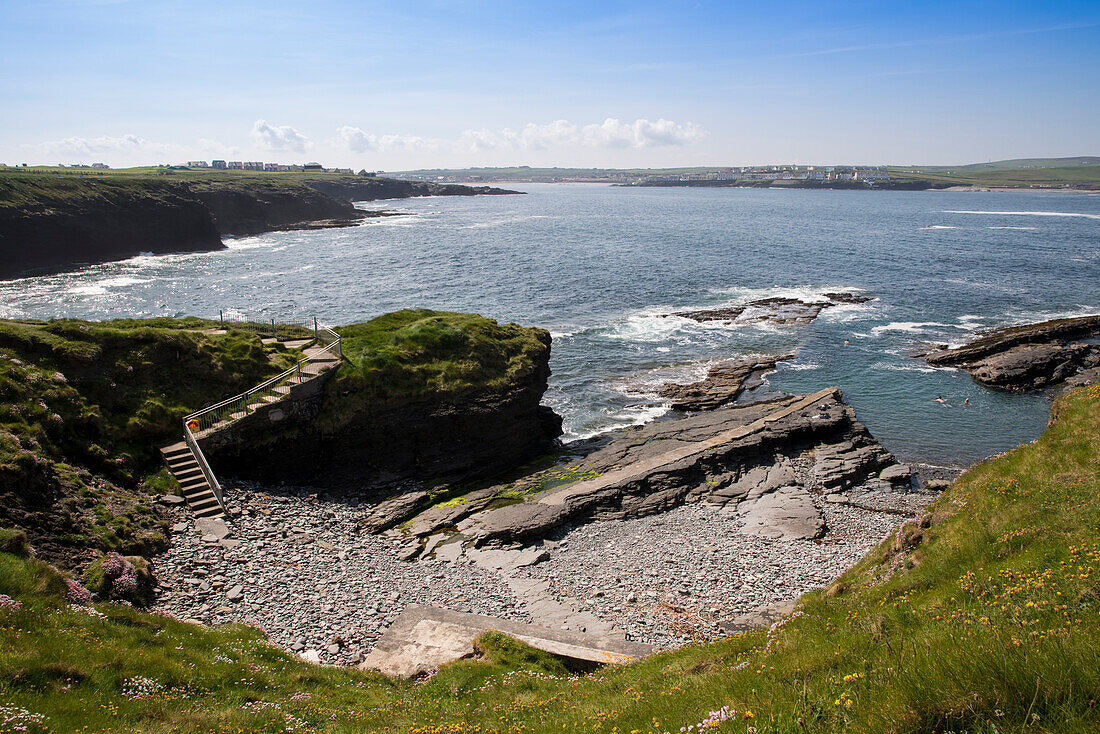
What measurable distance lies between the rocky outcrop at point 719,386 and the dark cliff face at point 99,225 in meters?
86.9

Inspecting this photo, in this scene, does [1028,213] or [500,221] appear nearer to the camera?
[500,221]

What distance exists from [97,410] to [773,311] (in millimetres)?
56080

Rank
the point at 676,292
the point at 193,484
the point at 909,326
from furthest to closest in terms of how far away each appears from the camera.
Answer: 1. the point at 676,292
2. the point at 909,326
3. the point at 193,484

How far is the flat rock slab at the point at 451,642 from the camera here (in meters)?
14.7

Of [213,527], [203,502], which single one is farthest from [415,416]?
[213,527]

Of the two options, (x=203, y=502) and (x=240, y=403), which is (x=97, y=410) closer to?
(x=240, y=403)

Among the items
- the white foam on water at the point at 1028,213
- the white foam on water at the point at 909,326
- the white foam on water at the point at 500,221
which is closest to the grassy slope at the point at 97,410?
the white foam on water at the point at 909,326

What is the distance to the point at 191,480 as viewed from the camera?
21.1 m

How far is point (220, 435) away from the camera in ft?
74.7

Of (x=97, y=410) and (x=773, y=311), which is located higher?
(x=773, y=311)

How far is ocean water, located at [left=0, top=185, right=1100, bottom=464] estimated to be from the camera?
1539 inches

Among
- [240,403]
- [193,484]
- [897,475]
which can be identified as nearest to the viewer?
[193,484]

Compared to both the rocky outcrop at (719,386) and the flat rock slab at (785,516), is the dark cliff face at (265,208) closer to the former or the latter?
the rocky outcrop at (719,386)

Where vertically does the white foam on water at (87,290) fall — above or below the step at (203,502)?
above
